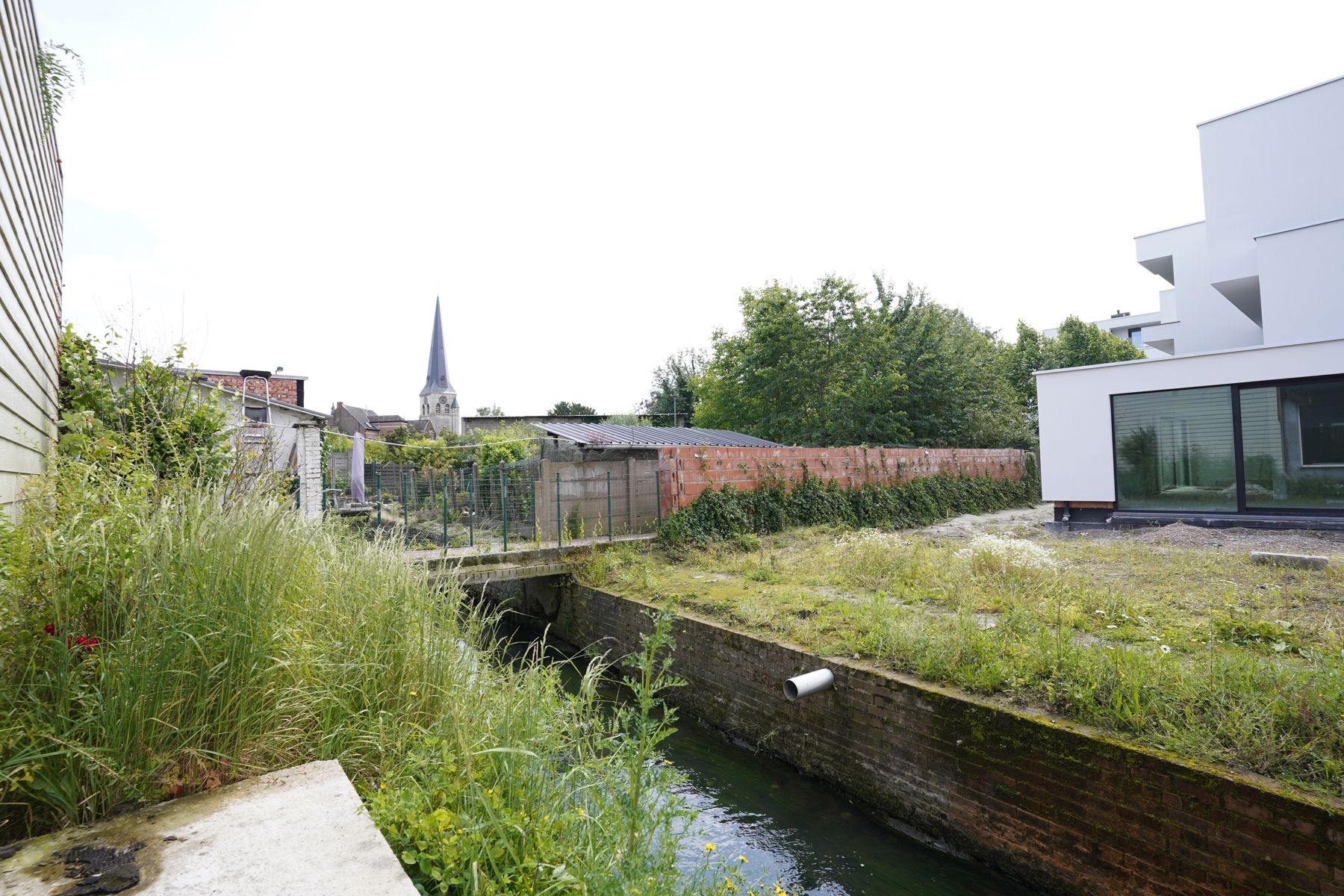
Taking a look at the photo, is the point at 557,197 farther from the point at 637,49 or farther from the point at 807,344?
the point at 807,344

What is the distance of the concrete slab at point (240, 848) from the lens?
165cm

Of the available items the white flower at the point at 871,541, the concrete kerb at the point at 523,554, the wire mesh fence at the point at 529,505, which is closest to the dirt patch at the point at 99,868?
the concrete kerb at the point at 523,554

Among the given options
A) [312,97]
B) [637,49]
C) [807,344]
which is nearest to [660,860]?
[637,49]

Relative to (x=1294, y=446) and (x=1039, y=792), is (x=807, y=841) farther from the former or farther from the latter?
(x=1294, y=446)

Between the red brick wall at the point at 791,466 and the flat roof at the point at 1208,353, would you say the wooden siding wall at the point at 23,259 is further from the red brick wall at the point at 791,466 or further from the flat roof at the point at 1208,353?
the flat roof at the point at 1208,353

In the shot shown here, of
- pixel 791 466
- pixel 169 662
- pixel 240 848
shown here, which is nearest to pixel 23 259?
pixel 169 662

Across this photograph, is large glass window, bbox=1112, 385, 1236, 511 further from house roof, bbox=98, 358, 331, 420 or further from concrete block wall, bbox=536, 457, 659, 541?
house roof, bbox=98, 358, 331, 420

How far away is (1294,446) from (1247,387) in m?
1.12

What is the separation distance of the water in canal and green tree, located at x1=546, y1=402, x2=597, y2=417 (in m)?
42.5

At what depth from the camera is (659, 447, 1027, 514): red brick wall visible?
10852 millimetres

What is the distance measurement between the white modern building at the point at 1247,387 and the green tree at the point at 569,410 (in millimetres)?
36914

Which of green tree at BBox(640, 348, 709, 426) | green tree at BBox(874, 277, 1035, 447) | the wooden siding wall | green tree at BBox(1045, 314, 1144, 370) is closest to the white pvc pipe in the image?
the wooden siding wall

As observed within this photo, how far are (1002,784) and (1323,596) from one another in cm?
392

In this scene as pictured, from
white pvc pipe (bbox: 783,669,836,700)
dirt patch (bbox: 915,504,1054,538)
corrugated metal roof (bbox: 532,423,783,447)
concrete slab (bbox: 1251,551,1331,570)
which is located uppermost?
corrugated metal roof (bbox: 532,423,783,447)
